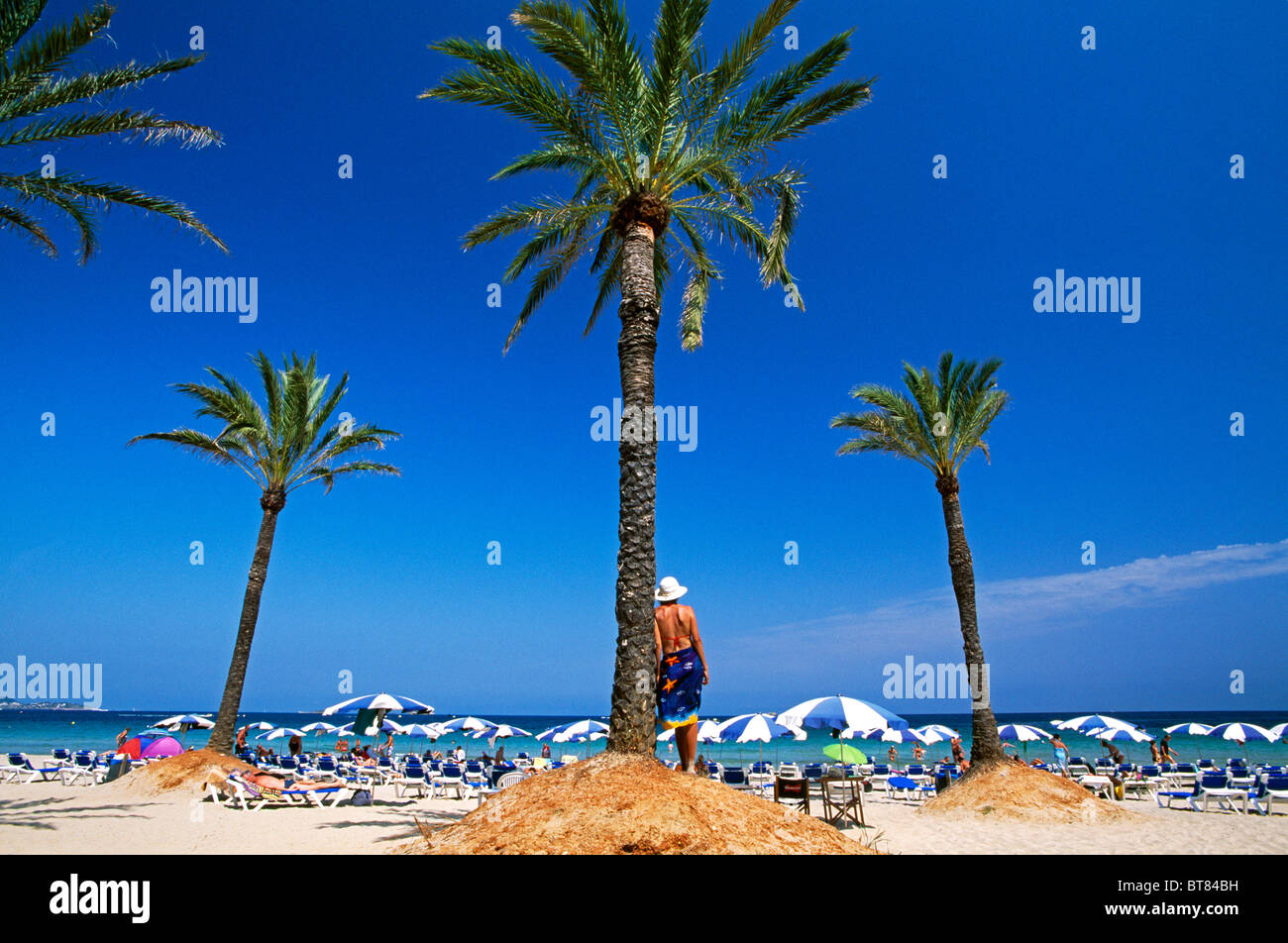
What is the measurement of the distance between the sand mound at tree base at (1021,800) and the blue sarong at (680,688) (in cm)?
847

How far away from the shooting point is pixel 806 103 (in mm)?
10188

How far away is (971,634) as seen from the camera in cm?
1561

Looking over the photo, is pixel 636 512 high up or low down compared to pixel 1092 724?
up

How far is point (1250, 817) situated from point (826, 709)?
32.0ft

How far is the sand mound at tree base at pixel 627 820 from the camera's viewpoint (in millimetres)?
5863

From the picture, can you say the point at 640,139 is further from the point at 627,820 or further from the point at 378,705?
the point at 378,705

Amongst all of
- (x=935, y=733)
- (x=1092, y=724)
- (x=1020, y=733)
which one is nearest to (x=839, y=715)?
(x=935, y=733)

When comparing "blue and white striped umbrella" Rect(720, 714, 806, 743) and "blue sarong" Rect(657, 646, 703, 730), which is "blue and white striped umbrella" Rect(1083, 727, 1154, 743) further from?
"blue sarong" Rect(657, 646, 703, 730)

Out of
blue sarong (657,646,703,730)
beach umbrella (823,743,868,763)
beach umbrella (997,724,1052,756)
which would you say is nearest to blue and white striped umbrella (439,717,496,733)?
beach umbrella (823,743,868,763)

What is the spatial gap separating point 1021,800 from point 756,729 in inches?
244

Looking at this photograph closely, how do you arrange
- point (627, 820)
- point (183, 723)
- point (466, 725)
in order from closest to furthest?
point (627, 820), point (183, 723), point (466, 725)

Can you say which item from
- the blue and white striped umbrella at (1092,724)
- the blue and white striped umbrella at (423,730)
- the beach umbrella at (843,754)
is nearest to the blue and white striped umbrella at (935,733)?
the blue and white striped umbrella at (1092,724)
